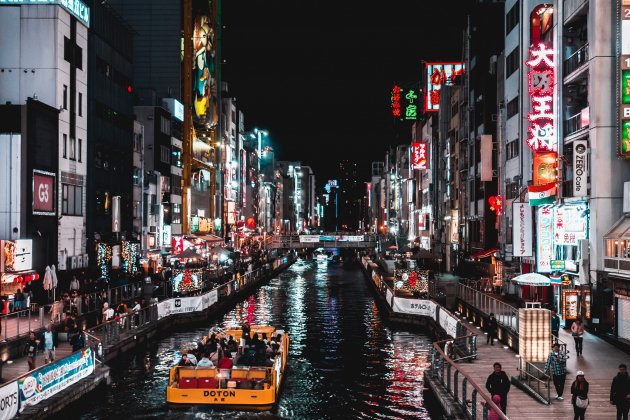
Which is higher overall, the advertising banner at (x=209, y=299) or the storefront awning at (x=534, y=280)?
the storefront awning at (x=534, y=280)

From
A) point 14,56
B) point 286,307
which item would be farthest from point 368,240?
point 14,56

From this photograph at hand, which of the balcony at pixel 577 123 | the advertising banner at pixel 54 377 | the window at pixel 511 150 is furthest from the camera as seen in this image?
the window at pixel 511 150

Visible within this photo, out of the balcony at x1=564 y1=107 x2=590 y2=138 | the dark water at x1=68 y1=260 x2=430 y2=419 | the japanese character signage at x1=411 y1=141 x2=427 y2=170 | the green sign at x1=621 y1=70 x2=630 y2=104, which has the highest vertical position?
the japanese character signage at x1=411 y1=141 x2=427 y2=170

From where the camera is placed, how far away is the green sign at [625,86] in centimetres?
3581

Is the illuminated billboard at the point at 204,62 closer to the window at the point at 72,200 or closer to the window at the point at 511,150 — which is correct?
the window at the point at 72,200

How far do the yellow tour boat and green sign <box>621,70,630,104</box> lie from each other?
20.5m

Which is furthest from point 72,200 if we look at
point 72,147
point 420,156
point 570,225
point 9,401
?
point 420,156

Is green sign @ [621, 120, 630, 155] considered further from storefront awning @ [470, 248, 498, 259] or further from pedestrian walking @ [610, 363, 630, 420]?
storefront awning @ [470, 248, 498, 259]

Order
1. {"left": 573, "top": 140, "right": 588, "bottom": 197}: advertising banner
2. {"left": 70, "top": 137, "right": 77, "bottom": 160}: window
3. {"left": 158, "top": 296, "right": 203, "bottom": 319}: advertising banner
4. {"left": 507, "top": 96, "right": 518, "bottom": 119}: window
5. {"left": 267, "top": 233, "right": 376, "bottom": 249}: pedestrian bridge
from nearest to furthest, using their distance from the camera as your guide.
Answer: {"left": 573, "top": 140, "right": 588, "bottom": 197}: advertising banner
{"left": 158, "top": 296, "right": 203, "bottom": 319}: advertising banner
{"left": 70, "top": 137, "right": 77, "bottom": 160}: window
{"left": 507, "top": 96, "right": 518, "bottom": 119}: window
{"left": 267, "top": 233, "right": 376, "bottom": 249}: pedestrian bridge

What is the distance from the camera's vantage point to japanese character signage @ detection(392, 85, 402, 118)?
603 ft

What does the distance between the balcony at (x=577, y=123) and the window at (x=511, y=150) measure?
57.2ft

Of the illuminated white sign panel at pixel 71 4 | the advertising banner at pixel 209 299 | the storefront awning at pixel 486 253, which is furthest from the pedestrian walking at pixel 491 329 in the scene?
the illuminated white sign panel at pixel 71 4

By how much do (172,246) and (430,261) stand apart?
37.3 m

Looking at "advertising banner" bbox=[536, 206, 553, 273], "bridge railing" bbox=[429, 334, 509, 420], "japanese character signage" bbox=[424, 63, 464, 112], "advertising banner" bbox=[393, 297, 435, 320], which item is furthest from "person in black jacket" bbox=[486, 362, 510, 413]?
"japanese character signage" bbox=[424, 63, 464, 112]
